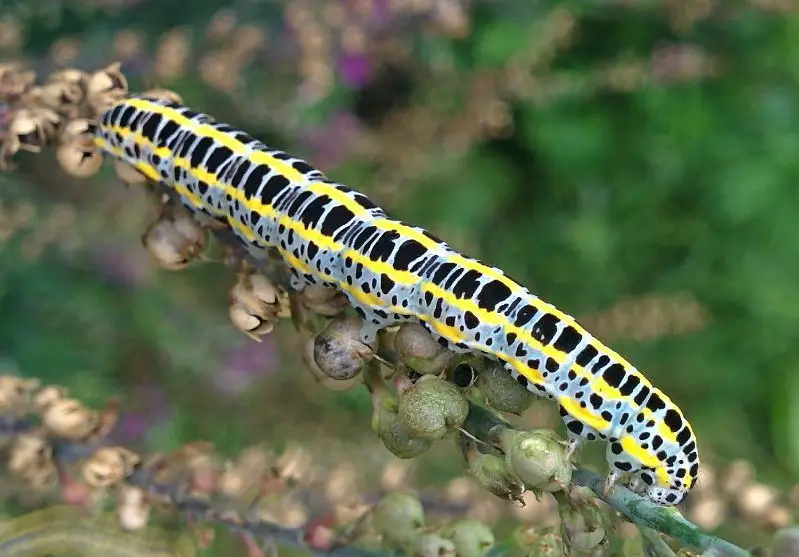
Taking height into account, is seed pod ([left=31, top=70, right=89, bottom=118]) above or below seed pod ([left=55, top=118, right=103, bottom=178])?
above

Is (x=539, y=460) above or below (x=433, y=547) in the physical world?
above

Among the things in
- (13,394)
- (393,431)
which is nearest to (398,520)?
(393,431)

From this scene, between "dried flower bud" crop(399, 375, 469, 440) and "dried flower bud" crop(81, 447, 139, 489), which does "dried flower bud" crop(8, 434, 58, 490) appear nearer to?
"dried flower bud" crop(81, 447, 139, 489)

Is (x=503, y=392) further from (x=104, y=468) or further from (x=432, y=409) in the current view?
(x=104, y=468)

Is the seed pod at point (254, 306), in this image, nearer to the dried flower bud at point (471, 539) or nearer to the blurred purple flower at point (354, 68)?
the dried flower bud at point (471, 539)

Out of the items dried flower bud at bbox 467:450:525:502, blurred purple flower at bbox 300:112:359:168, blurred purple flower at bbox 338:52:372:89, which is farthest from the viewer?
blurred purple flower at bbox 300:112:359:168

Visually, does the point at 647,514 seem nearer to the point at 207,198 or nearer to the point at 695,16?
the point at 207,198

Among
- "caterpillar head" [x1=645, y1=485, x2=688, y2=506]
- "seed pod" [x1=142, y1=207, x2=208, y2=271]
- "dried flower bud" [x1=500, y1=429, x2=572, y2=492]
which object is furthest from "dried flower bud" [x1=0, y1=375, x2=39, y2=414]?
"caterpillar head" [x1=645, y1=485, x2=688, y2=506]
